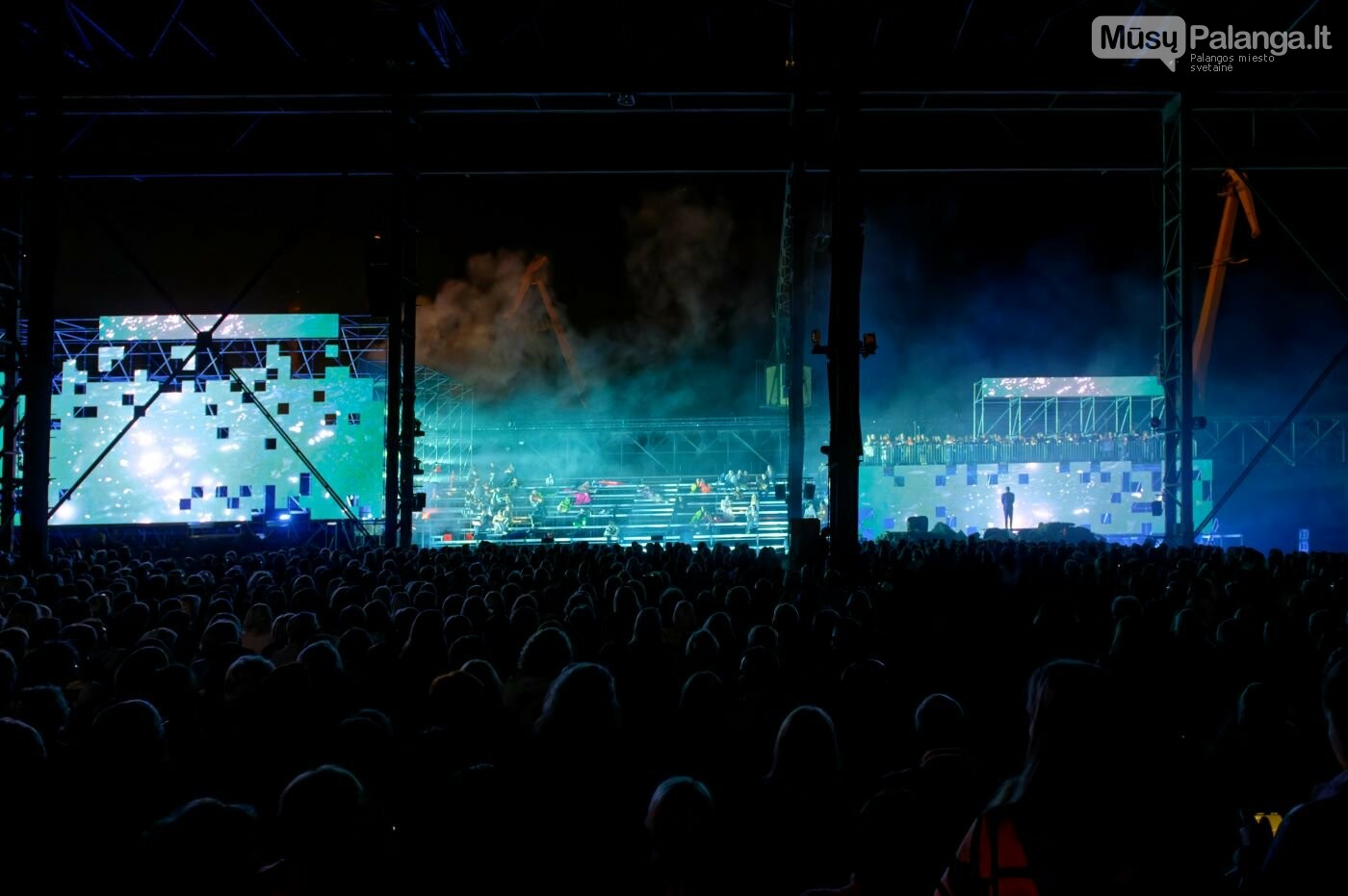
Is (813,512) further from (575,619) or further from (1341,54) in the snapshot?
(575,619)

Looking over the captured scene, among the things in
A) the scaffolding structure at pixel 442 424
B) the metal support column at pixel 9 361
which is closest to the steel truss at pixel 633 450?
the scaffolding structure at pixel 442 424

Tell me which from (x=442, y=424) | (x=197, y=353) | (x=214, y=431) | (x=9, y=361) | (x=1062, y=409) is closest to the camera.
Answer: (x=9, y=361)

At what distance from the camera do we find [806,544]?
12.0 metres

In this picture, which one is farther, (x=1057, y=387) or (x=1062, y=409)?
(x=1062, y=409)

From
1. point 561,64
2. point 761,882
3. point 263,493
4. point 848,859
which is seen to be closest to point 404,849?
point 761,882

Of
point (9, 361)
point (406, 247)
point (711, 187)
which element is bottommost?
point (9, 361)

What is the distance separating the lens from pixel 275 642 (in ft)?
22.9

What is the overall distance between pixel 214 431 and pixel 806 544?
21.8m

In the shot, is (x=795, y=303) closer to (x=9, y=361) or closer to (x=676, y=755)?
(x=9, y=361)

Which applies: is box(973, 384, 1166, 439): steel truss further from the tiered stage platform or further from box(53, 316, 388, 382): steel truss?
box(53, 316, 388, 382): steel truss

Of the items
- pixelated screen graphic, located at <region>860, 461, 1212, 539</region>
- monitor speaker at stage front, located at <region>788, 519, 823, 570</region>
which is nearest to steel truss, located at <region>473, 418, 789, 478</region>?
pixelated screen graphic, located at <region>860, 461, 1212, 539</region>

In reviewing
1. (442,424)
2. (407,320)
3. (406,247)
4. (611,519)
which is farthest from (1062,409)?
(406,247)

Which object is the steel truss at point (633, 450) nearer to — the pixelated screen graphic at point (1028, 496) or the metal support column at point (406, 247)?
the pixelated screen graphic at point (1028, 496)

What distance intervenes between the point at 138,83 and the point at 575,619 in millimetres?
16859
